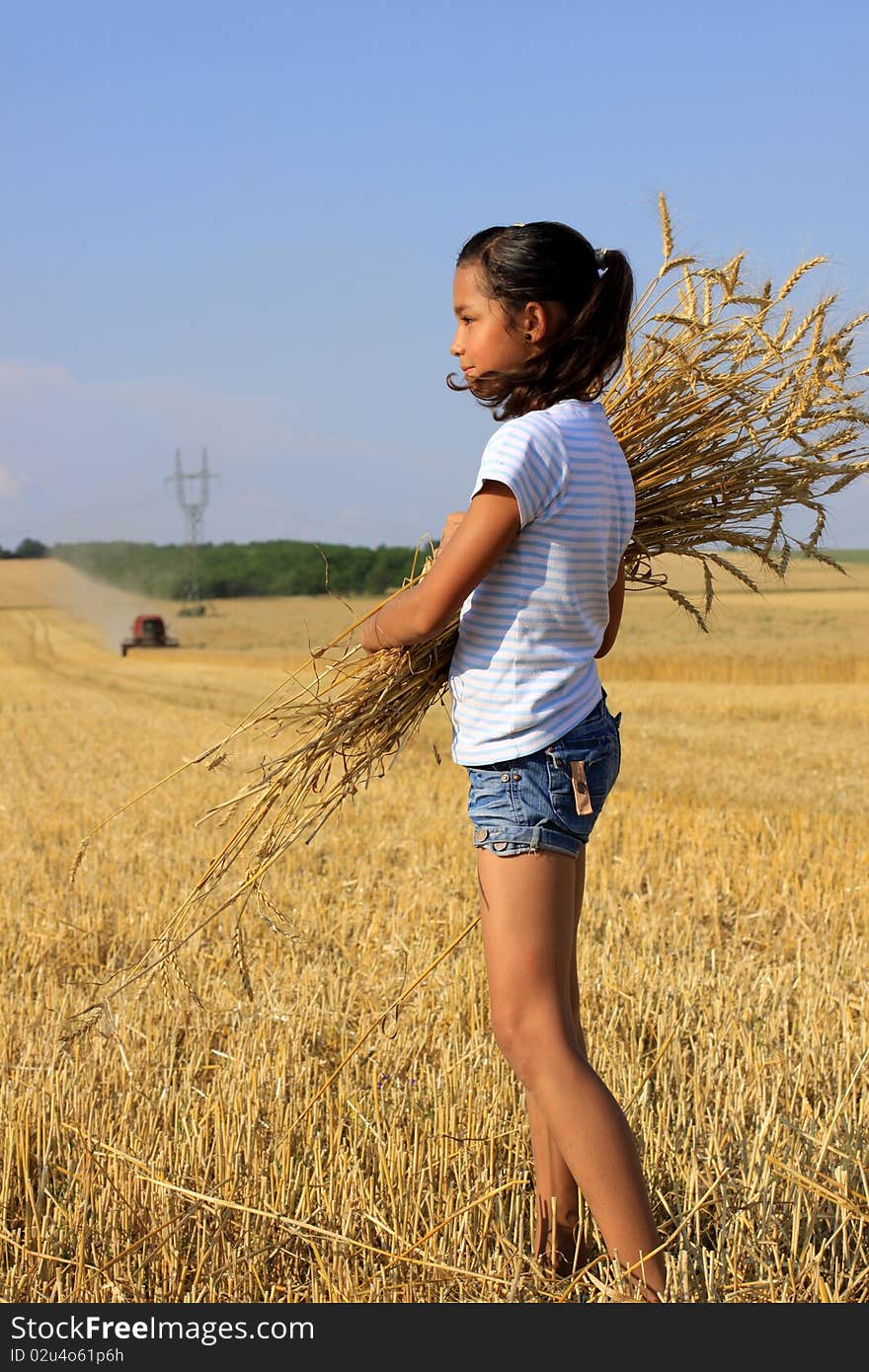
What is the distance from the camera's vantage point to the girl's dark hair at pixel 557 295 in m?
2.11

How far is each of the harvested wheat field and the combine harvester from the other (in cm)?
3439

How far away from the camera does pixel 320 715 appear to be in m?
2.62

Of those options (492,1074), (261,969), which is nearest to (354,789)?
(492,1074)

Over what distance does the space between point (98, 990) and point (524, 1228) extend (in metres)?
2.09

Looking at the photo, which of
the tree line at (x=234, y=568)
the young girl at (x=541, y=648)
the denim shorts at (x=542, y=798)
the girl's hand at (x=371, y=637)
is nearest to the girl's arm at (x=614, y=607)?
the young girl at (x=541, y=648)

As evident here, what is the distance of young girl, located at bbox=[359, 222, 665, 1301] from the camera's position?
204 centimetres

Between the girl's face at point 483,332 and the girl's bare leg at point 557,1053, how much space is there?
83 cm

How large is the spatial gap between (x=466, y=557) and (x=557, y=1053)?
0.81 m

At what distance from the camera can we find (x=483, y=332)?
7.07 ft

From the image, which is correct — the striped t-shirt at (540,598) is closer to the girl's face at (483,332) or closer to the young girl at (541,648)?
the young girl at (541,648)

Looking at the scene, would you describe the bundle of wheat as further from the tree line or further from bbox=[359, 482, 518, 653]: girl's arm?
the tree line

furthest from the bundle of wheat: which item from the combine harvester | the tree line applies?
the tree line

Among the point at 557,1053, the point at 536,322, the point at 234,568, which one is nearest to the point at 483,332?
the point at 536,322
